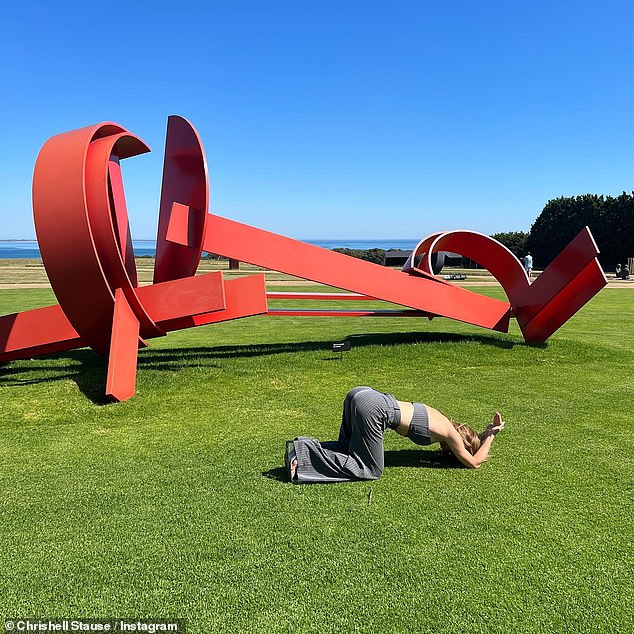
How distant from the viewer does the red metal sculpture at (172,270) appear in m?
7.02

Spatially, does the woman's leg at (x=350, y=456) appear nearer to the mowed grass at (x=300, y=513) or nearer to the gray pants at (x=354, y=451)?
the gray pants at (x=354, y=451)

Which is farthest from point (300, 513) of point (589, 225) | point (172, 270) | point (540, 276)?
point (589, 225)

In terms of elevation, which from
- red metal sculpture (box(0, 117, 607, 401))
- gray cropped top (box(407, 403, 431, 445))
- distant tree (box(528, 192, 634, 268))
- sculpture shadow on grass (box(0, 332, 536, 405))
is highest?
distant tree (box(528, 192, 634, 268))

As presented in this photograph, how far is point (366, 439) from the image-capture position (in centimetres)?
466

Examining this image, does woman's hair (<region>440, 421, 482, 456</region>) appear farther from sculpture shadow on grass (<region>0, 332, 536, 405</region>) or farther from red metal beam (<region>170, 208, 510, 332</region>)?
red metal beam (<region>170, 208, 510, 332</region>)

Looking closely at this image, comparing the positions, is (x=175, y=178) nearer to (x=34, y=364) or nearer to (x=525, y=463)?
(x=34, y=364)

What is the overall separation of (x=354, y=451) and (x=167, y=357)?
6288 millimetres

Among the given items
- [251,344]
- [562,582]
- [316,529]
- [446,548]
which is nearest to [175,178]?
[251,344]

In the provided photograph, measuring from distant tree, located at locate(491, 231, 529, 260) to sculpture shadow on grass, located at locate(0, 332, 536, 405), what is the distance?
50.8 meters

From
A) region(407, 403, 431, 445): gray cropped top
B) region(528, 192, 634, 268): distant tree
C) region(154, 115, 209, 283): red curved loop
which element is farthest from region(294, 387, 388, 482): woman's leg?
region(528, 192, 634, 268): distant tree

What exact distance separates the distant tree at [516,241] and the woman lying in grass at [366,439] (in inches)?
2274

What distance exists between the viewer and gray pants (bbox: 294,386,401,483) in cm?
460

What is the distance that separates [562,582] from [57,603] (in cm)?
303

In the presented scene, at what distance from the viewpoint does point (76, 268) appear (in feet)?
23.0
